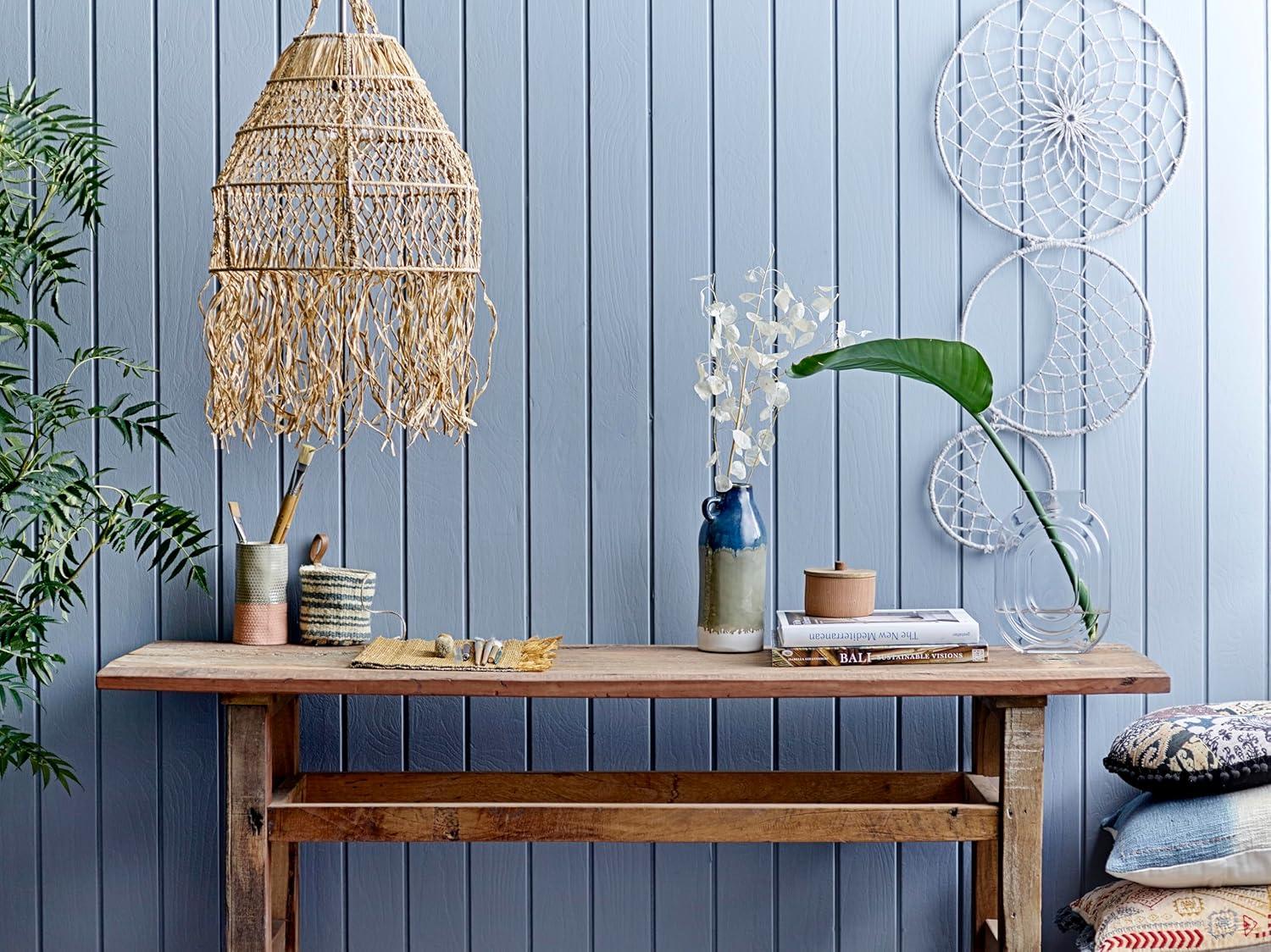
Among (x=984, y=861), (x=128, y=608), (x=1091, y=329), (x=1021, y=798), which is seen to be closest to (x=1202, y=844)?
(x=1021, y=798)

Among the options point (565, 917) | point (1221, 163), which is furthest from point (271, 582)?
point (1221, 163)

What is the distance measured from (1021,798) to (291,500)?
1.20m

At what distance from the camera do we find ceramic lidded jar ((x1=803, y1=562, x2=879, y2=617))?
1.86 m

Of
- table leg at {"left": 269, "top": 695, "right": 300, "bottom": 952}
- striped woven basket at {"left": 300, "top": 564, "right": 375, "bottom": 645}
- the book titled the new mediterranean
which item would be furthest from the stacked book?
table leg at {"left": 269, "top": 695, "right": 300, "bottom": 952}

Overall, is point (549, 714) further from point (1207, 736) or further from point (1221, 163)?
point (1221, 163)

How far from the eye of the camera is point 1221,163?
2070 millimetres

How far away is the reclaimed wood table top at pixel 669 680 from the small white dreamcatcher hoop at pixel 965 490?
1.05 ft

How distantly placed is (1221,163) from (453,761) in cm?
162

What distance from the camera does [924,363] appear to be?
179cm

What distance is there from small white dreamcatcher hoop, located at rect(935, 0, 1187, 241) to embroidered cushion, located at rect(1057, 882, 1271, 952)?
1029mm

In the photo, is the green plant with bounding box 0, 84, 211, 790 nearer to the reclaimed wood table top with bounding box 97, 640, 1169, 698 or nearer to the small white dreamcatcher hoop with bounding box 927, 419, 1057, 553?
the reclaimed wood table top with bounding box 97, 640, 1169, 698

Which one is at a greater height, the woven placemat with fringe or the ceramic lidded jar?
the ceramic lidded jar

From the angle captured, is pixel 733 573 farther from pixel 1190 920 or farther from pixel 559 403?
pixel 1190 920

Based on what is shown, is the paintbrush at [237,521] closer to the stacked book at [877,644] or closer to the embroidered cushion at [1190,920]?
the stacked book at [877,644]
